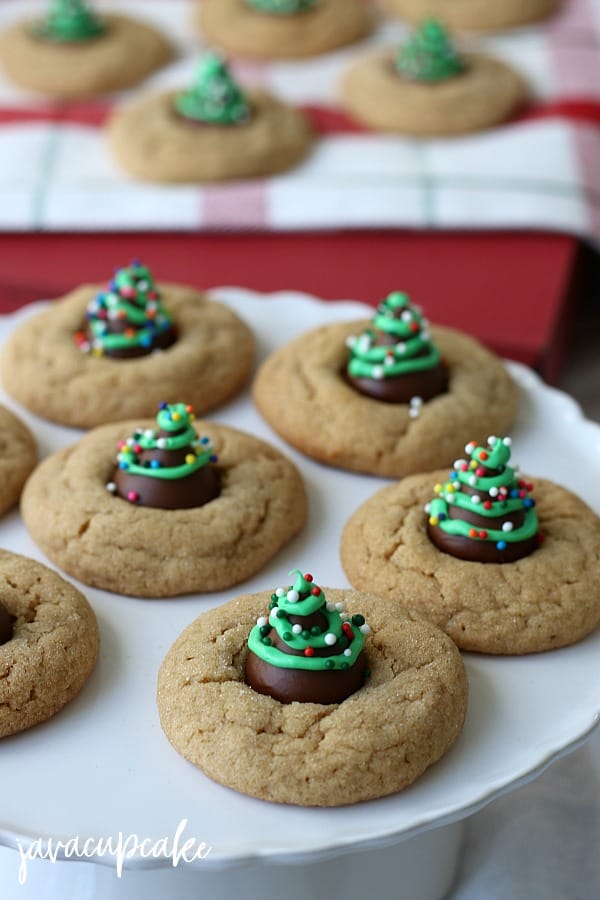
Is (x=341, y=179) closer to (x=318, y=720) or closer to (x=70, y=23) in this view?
(x=70, y=23)

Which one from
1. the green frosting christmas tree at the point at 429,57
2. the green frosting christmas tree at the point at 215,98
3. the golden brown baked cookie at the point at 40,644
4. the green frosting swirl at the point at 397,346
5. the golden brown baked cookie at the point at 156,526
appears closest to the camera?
the golden brown baked cookie at the point at 40,644

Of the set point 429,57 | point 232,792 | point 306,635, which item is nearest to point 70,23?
point 429,57

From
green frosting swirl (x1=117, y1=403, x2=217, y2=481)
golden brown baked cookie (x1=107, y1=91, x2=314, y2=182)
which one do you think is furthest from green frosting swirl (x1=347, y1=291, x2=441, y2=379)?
golden brown baked cookie (x1=107, y1=91, x2=314, y2=182)

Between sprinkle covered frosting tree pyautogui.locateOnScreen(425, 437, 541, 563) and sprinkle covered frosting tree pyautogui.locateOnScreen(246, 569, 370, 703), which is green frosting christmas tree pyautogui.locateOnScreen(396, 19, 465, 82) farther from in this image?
sprinkle covered frosting tree pyautogui.locateOnScreen(246, 569, 370, 703)

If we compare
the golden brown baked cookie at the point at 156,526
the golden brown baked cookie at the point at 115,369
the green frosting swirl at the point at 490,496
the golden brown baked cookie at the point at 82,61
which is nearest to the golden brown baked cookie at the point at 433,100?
the golden brown baked cookie at the point at 82,61

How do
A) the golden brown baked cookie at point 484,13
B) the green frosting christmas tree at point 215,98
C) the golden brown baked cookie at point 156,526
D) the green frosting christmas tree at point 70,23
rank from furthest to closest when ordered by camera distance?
1. the golden brown baked cookie at point 484,13
2. the green frosting christmas tree at point 70,23
3. the green frosting christmas tree at point 215,98
4. the golden brown baked cookie at point 156,526

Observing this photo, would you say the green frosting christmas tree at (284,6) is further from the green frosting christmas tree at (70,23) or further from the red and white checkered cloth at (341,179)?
the green frosting christmas tree at (70,23)

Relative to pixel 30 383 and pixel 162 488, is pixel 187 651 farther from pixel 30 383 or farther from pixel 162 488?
pixel 30 383

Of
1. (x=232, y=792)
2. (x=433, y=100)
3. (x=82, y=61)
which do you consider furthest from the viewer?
(x=82, y=61)
